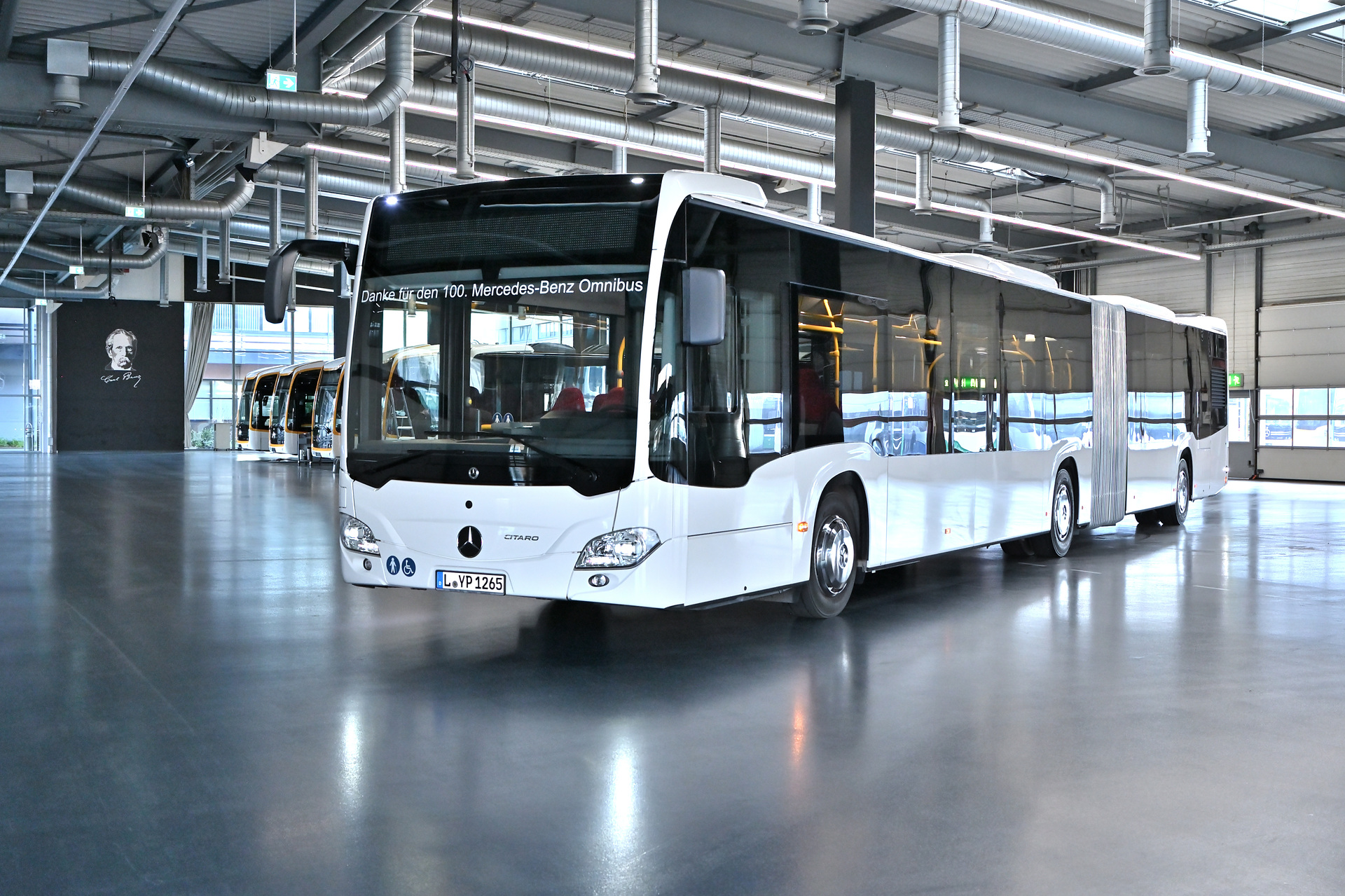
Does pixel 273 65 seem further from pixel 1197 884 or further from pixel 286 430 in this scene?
pixel 286 430

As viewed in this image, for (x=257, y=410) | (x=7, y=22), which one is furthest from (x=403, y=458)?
(x=257, y=410)

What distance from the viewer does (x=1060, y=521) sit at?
13023 millimetres

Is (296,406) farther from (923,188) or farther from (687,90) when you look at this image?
(687,90)

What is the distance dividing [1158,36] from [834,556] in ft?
23.7

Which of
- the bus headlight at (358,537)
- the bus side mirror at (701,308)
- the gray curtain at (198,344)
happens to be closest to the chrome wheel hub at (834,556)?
the bus side mirror at (701,308)

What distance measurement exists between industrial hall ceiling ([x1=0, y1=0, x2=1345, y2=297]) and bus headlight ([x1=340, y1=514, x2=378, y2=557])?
6.67 metres

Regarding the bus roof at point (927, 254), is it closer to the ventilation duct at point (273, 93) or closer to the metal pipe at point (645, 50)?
the metal pipe at point (645, 50)

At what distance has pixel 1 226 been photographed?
32.4m

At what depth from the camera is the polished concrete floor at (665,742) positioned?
12.7 ft

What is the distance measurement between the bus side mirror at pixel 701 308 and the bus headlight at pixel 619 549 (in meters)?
1.11

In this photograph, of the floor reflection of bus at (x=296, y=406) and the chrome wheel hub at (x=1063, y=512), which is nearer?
the chrome wheel hub at (x=1063, y=512)

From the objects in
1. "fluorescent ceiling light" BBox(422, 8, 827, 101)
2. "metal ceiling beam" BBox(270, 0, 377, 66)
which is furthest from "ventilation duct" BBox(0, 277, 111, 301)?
"fluorescent ceiling light" BBox(422, 8, 827, 101)

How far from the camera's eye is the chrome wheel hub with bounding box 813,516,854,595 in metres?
8.48

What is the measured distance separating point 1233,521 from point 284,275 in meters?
15.4
